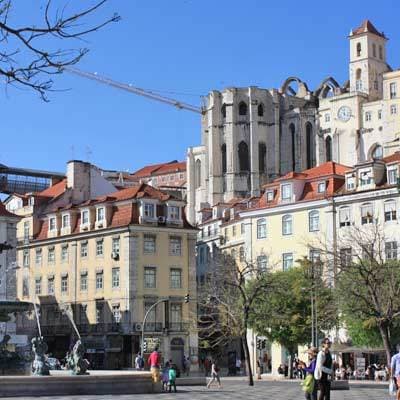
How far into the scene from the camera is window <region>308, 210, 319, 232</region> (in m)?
77.2

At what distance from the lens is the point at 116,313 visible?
78312mm

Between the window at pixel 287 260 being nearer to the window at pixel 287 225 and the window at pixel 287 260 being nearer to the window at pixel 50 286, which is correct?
the window at pixel 287 225

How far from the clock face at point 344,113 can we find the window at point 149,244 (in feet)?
245

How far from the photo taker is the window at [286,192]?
7944 centimetres

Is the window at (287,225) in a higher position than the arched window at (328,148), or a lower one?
lower

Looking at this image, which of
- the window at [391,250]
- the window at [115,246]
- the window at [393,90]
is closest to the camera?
the window at [391,250]

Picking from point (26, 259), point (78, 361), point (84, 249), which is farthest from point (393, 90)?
point (78, 361)

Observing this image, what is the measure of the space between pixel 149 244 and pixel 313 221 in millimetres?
12645

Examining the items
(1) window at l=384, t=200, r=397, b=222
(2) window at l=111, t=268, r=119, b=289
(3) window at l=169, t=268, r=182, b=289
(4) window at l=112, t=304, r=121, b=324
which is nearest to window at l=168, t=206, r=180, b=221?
(3) window at l=169, t=268, r=182, b=289

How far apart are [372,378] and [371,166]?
1627 cm

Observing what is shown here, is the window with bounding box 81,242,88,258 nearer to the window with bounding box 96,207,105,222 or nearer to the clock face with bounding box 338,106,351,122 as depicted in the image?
the window with bounding box 96,207,105,222

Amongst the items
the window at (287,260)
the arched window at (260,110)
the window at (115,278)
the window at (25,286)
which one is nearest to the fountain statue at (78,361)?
the window at (115,278)

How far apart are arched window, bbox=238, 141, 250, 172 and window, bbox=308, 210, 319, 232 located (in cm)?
7630

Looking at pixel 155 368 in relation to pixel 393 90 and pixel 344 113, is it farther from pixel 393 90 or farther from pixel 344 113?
pixel 344 113
